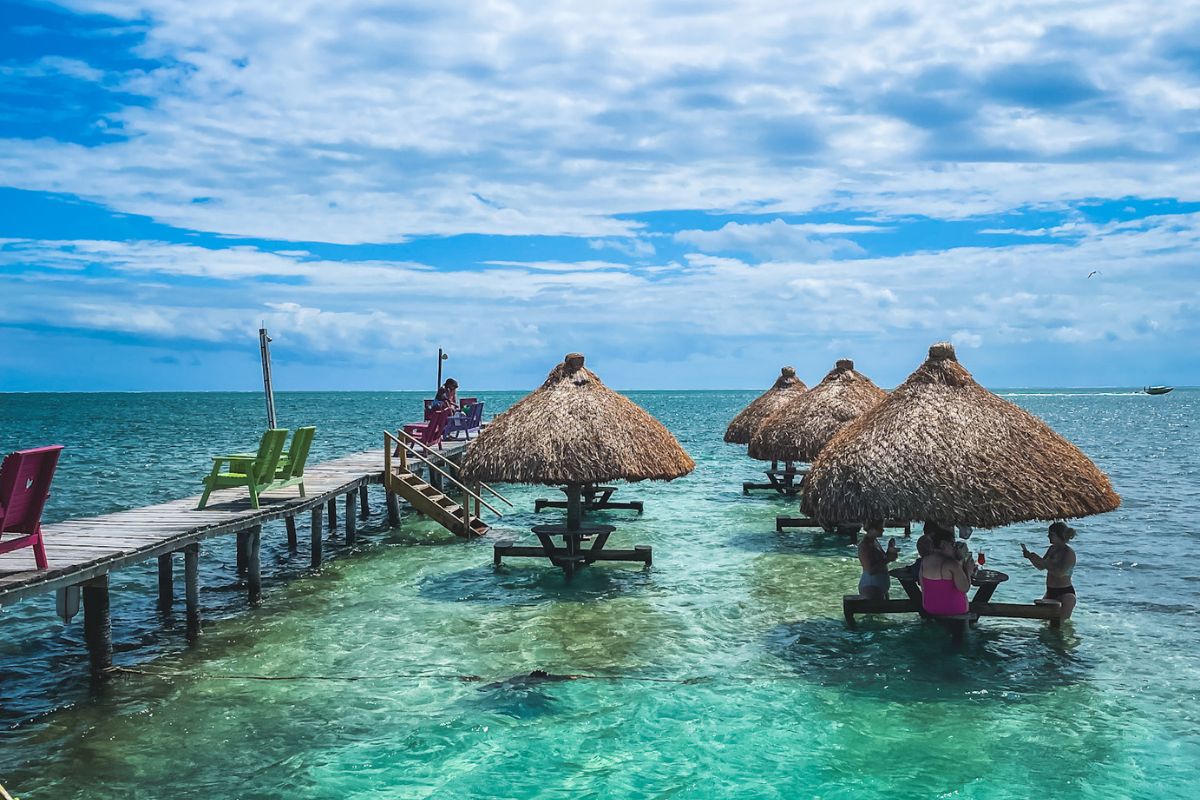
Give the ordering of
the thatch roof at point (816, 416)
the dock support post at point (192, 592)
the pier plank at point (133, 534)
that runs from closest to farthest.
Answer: the pier plank at point (133, 534) → the dock support post at point (192, 592) → the thatch roof at point (816, 416)

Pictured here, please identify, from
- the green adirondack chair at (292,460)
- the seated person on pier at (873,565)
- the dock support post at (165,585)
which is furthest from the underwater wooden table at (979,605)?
the dock support post at (165,585)

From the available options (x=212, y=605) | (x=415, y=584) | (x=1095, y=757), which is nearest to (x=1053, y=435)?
(x=1095, y=757)

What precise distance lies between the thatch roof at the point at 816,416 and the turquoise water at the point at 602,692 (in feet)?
11.3

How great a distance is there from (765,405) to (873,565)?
15.8 meters

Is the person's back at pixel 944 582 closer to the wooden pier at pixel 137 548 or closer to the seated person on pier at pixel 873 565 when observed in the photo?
the seated person on pier at pixel 873 565

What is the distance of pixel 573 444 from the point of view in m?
15.2

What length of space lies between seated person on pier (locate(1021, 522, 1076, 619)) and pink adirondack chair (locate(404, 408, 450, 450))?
17221 mm

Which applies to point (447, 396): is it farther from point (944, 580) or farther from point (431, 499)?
point (944, 580)

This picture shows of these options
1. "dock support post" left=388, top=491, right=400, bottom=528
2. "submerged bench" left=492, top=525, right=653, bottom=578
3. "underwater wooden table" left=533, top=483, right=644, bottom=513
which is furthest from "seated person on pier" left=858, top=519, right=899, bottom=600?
"dock support post" left=388, top=491, right=400, bottom=528

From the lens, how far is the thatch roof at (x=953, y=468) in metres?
10.6

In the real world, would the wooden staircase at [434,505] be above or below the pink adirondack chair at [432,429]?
below

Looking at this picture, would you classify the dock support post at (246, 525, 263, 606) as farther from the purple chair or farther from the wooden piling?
the purple chair

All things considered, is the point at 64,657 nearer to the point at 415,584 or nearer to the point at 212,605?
the point at 212,605

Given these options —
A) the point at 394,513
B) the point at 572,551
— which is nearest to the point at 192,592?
the point at 572,551
